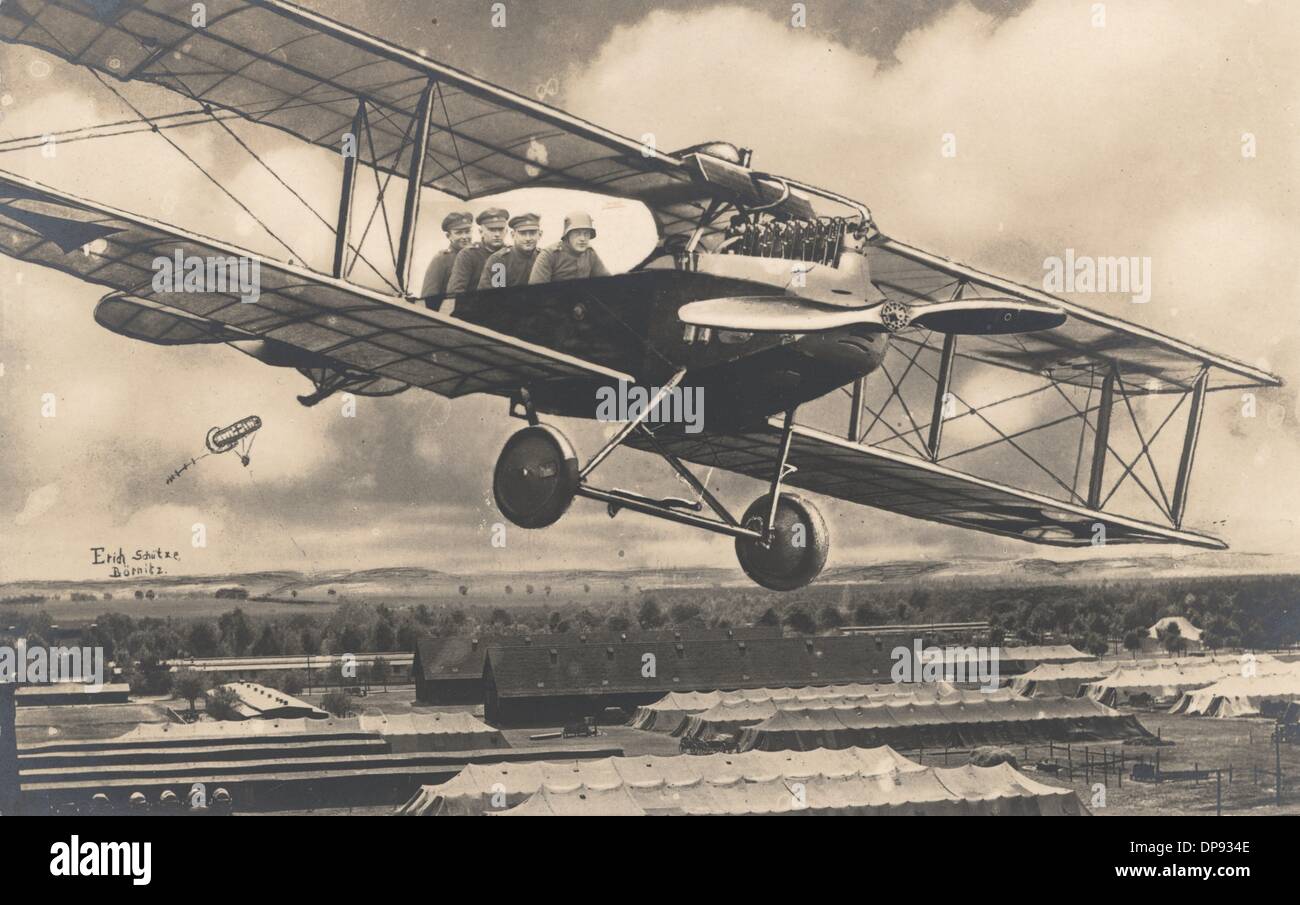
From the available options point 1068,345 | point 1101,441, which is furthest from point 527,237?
point 1101,441

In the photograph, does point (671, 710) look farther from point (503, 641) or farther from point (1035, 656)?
point (1035, 656)

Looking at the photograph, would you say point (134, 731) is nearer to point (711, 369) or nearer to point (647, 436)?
point (647, 436)

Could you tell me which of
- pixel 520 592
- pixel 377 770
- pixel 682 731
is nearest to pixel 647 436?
pixel 520 592

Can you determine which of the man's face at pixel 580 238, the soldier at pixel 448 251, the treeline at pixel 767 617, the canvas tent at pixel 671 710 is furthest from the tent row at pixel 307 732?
the man's face at pixel 580 238

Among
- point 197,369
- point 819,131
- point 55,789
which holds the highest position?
point 819,131

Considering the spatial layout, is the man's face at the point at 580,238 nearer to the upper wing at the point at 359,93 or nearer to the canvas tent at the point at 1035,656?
the upper wing at the point at 359,93

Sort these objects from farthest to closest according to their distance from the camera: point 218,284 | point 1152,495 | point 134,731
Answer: point 1152,495, point 134,731, point 218,284
